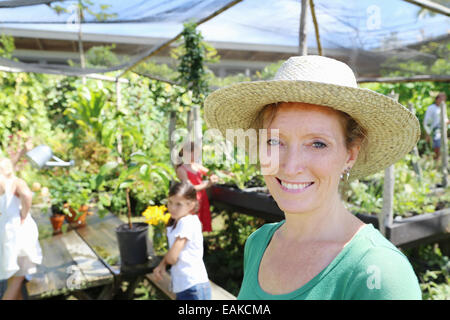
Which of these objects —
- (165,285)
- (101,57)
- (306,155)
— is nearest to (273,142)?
(306,155)

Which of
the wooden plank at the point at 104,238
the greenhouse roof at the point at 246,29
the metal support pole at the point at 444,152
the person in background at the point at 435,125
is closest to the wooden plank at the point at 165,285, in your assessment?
the wooden plank at the point at 104,238

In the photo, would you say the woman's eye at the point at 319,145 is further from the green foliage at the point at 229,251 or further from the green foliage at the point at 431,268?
the green foliage at the point at 229,251

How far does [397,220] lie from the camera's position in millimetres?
3102

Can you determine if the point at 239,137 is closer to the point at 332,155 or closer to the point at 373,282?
the point at 332,155

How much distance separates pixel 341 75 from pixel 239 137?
491 millimetres

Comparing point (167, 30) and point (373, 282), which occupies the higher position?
point (167, 30)

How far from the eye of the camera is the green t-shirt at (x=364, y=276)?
0.69 m

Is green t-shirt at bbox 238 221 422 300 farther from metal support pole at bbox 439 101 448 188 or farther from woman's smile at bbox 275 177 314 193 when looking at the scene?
metal support pole at bbox 439 101 448 188

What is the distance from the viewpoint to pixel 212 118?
4.07ft

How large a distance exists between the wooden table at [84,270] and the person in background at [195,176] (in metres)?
0.74

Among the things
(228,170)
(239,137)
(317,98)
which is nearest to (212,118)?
(239,137)

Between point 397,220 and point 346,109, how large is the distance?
2.63m

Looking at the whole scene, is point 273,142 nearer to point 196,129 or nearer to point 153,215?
point 153,215

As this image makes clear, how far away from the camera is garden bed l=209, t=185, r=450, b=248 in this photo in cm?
301
